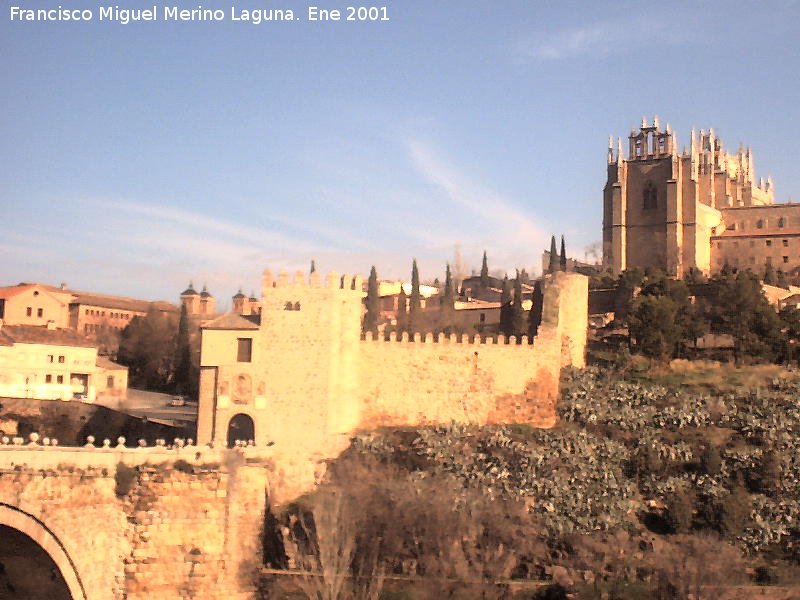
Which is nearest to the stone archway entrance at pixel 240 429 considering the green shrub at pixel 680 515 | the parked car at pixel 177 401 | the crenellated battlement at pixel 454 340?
the crenellated battlement at pixel 454 340

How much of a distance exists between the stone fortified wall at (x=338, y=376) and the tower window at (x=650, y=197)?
1233 inches

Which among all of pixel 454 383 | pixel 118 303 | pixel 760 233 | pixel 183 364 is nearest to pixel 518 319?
pixel 454 383

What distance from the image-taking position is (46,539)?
28.0 m

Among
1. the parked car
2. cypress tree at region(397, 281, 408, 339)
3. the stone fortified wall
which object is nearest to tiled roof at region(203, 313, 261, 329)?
the stone fortified wall

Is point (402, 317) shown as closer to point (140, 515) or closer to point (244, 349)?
point (244, 349)

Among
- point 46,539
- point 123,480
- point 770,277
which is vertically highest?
point 770,277

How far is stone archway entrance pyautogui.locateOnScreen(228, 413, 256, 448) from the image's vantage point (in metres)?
35.7

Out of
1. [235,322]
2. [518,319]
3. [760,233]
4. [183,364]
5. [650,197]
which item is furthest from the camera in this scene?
[760,233]

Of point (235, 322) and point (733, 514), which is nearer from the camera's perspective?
point (733, 514)

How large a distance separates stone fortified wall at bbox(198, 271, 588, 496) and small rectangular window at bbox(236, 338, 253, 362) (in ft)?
0.23

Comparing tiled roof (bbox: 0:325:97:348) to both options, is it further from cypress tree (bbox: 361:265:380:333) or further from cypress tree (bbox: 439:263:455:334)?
cypress tree (bbox: 439:263:455:334)

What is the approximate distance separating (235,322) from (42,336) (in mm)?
21711

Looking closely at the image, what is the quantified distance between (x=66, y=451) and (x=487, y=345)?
14.6 m

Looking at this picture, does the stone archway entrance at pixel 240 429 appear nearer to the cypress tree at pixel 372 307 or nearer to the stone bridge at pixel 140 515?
the stone bridge at pixel 140 515
